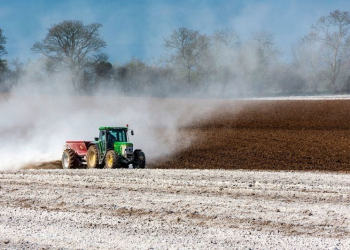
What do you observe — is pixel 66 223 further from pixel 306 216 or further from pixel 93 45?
pixel 93 45

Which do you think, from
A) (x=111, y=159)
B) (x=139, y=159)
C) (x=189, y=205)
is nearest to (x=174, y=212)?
(x=189, y=205)

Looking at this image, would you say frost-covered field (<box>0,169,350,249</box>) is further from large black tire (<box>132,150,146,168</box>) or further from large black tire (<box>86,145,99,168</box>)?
large black tire (<box>86,145,99,168</box>)

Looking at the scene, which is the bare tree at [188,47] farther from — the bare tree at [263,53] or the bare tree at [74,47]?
the bare tree at [74,47]

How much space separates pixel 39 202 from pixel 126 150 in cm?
749

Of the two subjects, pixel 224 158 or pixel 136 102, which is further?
pixel 136 102

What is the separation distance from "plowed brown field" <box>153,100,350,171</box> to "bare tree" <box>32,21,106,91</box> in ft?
55.0

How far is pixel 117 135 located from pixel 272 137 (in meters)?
13.6

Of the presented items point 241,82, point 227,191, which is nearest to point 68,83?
point 241,82

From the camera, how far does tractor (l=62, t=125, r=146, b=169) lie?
66.6 feet

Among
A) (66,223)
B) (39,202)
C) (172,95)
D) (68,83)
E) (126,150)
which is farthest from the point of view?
(68,83)

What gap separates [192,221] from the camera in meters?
10.7

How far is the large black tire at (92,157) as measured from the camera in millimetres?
21219

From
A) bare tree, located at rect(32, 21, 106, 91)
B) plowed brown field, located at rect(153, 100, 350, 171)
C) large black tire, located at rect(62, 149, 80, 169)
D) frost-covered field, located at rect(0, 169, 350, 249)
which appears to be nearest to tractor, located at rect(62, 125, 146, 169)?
large black tire, located at rect(62, 149, 80, 169)

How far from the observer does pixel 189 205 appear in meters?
12.2
